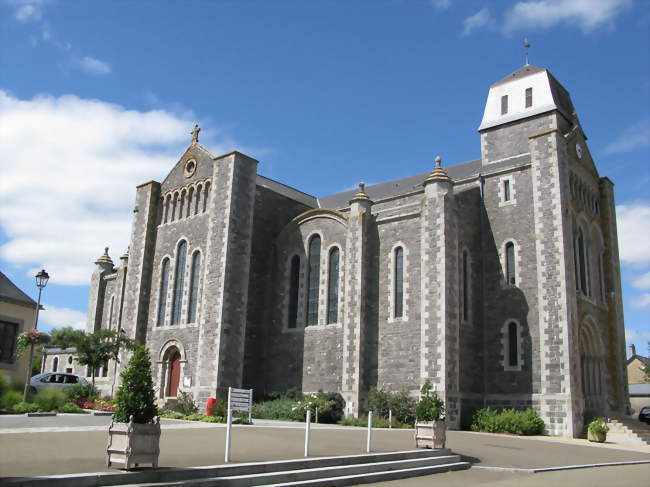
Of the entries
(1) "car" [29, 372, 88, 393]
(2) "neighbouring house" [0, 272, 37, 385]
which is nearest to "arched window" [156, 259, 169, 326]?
(1) "car" [29, 372, 88, 393]

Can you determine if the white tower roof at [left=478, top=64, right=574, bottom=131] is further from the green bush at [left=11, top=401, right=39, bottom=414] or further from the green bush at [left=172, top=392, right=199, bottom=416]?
the green bush at [left=11, top=401, right=39, bottom=414]

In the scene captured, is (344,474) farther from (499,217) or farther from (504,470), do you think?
(499,217)

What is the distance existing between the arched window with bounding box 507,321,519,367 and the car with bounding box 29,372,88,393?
20.2 metres

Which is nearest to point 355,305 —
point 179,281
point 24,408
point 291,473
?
point 179,281

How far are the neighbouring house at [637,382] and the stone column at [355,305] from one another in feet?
97.4

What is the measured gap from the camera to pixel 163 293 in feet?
111

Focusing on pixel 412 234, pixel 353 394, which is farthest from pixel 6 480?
pixel 412 234

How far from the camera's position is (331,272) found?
29984 millimetres

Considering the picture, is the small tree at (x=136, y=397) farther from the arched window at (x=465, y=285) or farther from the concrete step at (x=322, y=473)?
the arched window at (x=465, y=285)

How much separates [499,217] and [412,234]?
4505 millimetres

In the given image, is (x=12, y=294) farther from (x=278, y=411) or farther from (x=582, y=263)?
(x=582, y=263)

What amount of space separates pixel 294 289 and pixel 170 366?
767 centimetres

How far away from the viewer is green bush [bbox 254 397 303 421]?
2597 centimetres

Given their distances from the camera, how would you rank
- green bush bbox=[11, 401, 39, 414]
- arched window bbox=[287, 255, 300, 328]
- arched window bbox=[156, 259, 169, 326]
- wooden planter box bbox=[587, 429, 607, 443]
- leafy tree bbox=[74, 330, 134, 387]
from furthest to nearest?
arched window bbox=[156, 259, 169, 326]
arched window bbox=[287, 255, 300, 328]
leafy tree bbox=[74, 330, 134, 387]
wooden planter box bbox=[587, 429, 607, 443]
green bush bbox=[11, 401, 39, 414]
